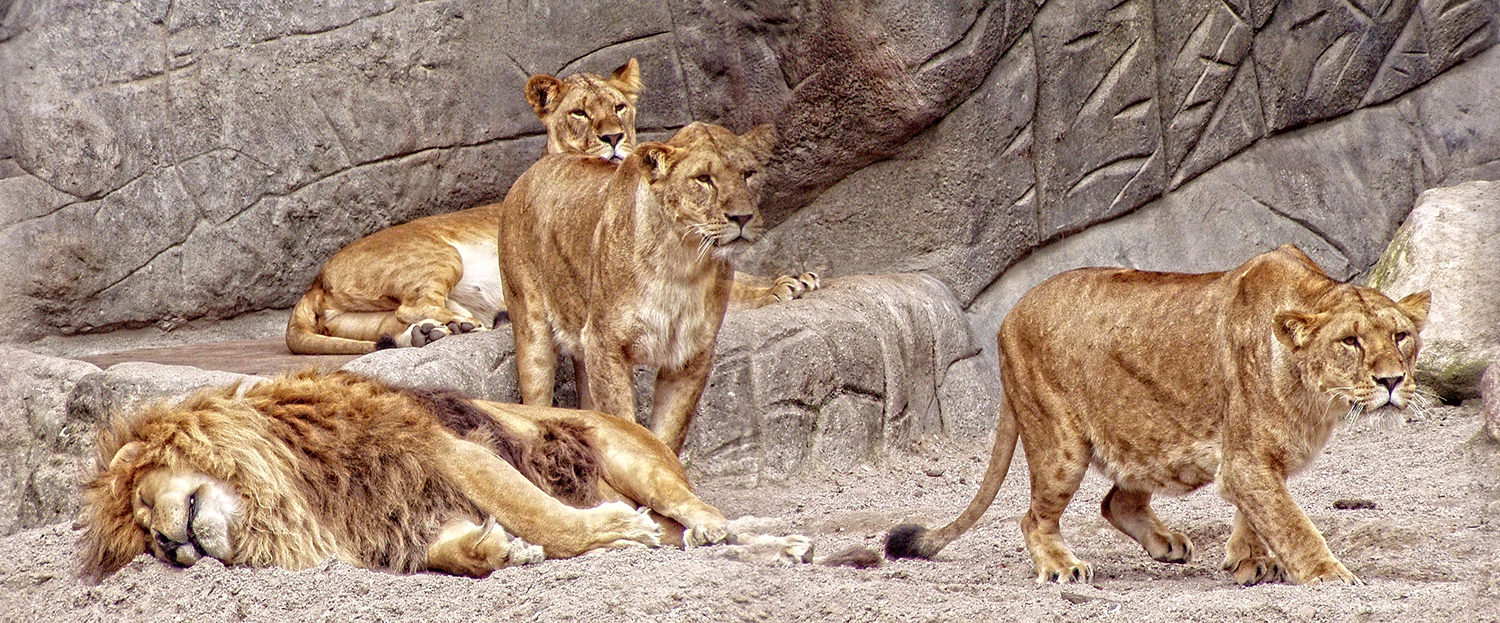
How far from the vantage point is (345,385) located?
379 centimetres

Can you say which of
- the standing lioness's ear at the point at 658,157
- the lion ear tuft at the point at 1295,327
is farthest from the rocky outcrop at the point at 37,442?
the lion ear tuft at the point at 1295,327

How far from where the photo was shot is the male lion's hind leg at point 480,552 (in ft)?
11.4

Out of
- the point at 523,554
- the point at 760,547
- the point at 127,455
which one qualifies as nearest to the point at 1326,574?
the point at 760,547

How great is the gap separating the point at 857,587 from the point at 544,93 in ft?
14.2

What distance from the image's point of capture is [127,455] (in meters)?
3.43

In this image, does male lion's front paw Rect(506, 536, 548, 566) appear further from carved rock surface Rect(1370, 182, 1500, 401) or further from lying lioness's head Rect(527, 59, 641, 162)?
carved rock surface Rect(1370, 182, 1500, 401)

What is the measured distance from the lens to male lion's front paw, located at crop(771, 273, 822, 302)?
6992 millimetres

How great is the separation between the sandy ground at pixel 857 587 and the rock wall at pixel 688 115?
314 cm

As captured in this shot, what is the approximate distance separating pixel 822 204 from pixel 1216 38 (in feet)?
7.98

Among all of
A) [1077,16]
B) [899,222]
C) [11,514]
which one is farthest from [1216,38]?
[11,514]

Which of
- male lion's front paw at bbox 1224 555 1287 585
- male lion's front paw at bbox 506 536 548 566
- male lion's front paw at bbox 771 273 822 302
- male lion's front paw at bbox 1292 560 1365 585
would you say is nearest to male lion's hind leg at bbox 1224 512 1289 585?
male lion's front paw at bbox 1224 555 1287 585

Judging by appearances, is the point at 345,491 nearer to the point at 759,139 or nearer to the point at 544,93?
the point at 759,139

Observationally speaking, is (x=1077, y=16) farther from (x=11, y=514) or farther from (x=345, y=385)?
(x=11, y=514)

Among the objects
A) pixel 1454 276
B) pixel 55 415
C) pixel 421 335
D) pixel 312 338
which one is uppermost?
pixel 1454 276
